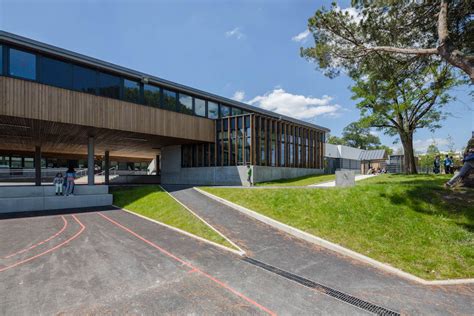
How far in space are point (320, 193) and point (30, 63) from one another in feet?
63.7

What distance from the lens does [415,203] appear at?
10977 mm

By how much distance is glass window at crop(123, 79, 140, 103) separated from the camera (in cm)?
2055

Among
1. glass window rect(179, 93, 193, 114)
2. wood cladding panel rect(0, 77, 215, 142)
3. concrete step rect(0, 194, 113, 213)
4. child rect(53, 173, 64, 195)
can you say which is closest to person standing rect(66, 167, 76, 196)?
child rect(53, 173, 64, 195)

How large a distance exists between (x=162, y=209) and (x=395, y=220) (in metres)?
11.8

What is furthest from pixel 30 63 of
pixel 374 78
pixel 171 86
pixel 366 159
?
pixel 366 159

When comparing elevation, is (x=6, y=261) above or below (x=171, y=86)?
below

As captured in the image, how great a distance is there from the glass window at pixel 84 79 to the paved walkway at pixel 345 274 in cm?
1430

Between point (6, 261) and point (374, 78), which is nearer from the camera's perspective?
point (6, 261)

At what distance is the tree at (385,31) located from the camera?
1095 centimetres

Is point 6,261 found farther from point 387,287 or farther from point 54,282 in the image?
point 387,287

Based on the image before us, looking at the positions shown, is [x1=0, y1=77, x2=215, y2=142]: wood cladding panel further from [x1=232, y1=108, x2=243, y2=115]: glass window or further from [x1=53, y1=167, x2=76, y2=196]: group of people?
[x1=232, y1=108, x2=243, y2=115]: glass window

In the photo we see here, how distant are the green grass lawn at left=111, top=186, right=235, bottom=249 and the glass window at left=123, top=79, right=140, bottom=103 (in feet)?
24.9

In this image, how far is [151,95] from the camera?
73.1ft

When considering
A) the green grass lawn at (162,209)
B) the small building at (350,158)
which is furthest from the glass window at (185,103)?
the small building at (350,158)
